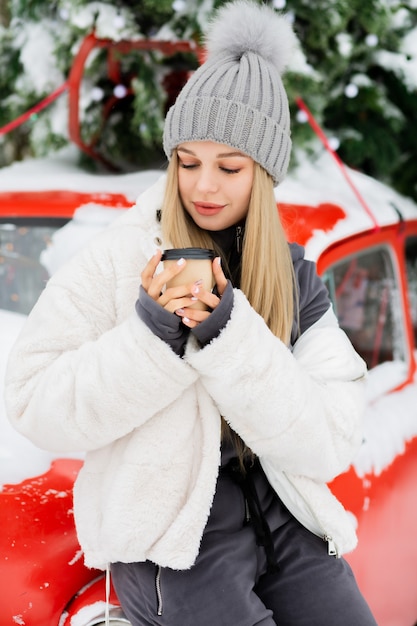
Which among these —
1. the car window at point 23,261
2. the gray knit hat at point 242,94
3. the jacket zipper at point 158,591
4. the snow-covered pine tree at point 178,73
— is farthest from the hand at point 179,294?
the snow-covered pine tree at point 178,73

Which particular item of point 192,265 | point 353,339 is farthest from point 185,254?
point 353,339

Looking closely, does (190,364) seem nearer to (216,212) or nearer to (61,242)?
(216,212)

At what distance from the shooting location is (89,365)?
1.37m

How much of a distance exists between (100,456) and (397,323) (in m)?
1.75

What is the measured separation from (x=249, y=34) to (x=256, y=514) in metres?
1.03

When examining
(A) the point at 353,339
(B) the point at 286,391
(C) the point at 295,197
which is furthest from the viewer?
(A) the point at 353,339

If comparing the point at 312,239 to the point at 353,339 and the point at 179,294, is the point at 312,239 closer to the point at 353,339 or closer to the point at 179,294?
the point at 353,339

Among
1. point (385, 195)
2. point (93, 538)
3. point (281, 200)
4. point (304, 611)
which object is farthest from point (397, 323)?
point (93, 538)

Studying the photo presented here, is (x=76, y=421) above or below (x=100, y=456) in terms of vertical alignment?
above

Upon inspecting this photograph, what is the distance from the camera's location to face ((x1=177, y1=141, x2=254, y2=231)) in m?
1.56

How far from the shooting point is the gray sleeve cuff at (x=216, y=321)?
1.31 metres

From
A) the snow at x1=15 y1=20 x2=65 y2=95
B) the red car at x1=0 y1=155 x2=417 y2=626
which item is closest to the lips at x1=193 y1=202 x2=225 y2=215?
the red car at x1=0 y1=155 x2=417 y2=626

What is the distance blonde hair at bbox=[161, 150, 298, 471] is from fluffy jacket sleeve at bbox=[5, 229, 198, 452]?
0.11m

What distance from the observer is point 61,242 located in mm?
2275
